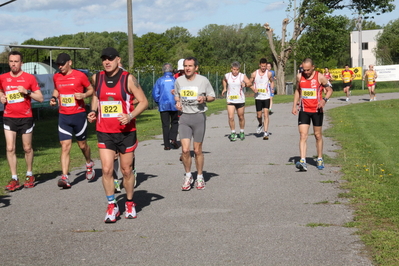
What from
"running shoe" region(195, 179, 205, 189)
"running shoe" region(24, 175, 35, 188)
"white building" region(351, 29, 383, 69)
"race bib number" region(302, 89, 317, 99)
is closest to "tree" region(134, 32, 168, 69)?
"white building" region(351, 29, 383, 69)

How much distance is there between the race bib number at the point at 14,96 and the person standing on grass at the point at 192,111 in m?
2.46

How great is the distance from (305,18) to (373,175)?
41.3 meters

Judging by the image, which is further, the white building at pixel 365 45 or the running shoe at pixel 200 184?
the white building at pixel 365 45

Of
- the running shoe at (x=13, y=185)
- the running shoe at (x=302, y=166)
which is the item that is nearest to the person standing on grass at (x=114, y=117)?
the running shoe at (x=13, y=185)

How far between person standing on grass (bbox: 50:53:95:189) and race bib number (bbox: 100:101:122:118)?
221cm

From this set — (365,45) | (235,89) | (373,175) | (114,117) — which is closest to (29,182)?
(114,117)

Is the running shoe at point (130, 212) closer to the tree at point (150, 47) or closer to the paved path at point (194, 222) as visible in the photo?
the paved path at point (194, 222)

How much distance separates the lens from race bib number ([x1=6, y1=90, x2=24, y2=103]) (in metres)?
9.38

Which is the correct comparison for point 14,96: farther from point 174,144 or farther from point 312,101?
point 174,144

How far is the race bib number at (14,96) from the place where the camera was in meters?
9.38

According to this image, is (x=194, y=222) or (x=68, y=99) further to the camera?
(x=68, y=99)

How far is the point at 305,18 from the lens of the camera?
4925 cm

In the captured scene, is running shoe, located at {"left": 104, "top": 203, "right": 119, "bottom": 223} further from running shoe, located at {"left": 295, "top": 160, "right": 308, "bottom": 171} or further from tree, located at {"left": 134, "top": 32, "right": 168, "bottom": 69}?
tree, located at {"left": 134, "top": 32, "right": 168, "bottom": 69}

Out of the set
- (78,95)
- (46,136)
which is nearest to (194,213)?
(78,95)
